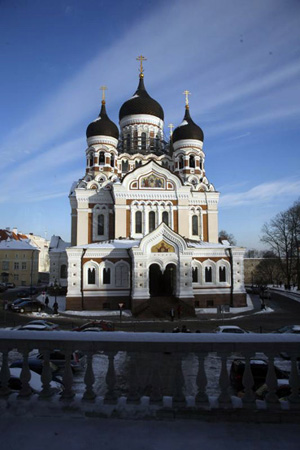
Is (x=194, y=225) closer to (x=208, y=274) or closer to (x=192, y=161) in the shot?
(x=208, y=274)

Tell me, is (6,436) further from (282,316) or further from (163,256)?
(282,316)

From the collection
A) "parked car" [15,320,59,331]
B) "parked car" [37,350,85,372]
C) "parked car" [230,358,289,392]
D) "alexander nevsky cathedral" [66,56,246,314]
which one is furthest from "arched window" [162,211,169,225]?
"parked car" [230,358,289,392]

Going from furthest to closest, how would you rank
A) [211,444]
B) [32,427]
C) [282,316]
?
[282,316], [32,427], [211,444]

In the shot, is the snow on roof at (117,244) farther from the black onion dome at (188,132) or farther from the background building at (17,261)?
the background building at (17,261)

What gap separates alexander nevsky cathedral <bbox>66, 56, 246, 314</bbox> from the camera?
87.1ft

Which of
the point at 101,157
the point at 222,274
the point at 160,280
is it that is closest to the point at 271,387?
the point at 222,274

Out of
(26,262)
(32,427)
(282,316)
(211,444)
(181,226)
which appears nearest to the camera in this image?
(211,444)

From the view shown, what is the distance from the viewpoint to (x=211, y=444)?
3.22 metres

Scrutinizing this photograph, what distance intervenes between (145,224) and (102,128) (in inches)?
514

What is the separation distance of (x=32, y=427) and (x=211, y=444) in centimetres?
180

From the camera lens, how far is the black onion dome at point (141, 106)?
40406 mm

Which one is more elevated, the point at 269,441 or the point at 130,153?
the point at 130,153

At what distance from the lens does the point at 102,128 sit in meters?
37.6

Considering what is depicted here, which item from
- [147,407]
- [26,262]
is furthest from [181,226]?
[26,262]
